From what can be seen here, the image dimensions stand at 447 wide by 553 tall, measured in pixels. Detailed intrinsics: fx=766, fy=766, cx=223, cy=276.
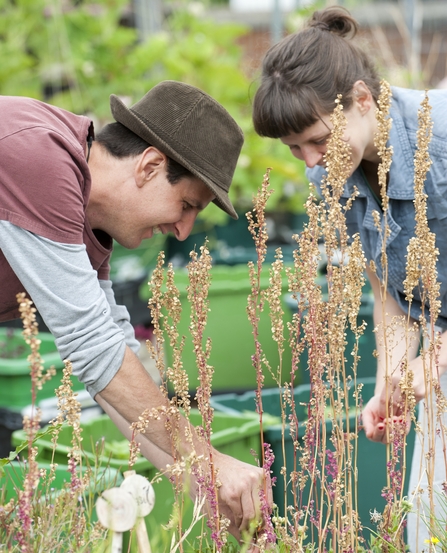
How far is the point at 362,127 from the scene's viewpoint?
197 centimetres

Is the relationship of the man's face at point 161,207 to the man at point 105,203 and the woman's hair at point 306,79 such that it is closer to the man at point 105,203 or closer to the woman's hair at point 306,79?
the man at point 105,203

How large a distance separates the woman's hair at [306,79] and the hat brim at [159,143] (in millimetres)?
308

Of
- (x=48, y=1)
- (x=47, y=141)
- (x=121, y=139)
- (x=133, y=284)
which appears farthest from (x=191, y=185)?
(x=48, y=1)

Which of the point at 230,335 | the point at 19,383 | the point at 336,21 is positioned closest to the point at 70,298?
the point at 336,21

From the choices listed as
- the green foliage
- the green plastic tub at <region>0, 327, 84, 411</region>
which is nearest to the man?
the green plastic tub at <region>0, 327, 84, 411</region>

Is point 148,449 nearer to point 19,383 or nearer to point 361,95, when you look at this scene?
point 361,95

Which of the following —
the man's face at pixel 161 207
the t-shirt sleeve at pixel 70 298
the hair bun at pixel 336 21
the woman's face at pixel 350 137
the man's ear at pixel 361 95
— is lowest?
the t-shirt sleeve at pixel 70 298

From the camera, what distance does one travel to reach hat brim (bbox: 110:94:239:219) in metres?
1.77

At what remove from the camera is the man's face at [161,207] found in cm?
181

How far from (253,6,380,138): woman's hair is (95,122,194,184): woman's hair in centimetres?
35

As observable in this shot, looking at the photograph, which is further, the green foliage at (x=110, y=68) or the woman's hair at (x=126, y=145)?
the green foliage at (x=110, y=68)

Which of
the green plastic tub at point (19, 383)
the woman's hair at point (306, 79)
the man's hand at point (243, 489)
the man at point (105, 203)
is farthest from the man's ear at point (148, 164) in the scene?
the green plastic tub at point (19, 383)

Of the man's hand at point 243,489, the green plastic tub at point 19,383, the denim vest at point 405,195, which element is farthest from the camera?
the green plastic tub at point 19,383

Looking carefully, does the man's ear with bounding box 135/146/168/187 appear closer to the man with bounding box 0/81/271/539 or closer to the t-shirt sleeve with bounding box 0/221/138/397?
the man with bounding box 0/81/271/539
